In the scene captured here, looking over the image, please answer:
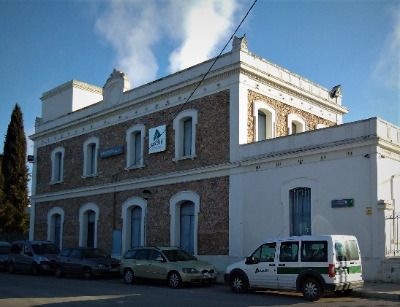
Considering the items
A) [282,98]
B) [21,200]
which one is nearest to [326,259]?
[282,98]

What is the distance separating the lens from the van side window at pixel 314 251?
1447 centimetres

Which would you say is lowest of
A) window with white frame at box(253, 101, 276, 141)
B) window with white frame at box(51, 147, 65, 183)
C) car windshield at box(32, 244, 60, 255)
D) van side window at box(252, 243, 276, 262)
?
car windshield at box(32, 244, 60, 255)

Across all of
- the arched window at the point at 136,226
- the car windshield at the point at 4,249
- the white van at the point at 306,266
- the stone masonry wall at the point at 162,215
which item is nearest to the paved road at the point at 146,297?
the white van at the point at 306,266

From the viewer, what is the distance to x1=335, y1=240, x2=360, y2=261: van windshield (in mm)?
14562

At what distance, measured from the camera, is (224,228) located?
74.4 feet

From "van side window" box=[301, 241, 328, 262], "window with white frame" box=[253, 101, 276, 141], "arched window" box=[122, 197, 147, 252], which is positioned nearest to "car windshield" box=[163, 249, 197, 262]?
"van side window" box=[301, 241, 328, 262]

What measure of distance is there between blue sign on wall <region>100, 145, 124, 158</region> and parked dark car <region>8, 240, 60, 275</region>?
6147 millimetres

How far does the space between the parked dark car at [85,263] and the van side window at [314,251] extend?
10.4 metres

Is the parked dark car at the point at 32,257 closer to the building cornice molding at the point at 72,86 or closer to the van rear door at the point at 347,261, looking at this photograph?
the building cornice molding at the point at 72,86

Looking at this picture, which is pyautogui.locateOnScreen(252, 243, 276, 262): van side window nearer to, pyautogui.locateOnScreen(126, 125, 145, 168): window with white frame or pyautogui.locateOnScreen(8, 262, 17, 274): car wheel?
pyautogui.locateOnScreen(126, 125, 145, 168): window with white frame

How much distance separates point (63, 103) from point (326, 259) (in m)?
26.6

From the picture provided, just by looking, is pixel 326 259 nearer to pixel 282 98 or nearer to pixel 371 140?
pixel 371 140

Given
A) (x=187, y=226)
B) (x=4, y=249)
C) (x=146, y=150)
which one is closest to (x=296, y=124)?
(x=187, y=226)

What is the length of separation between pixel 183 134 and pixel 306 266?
1241 centimetres
